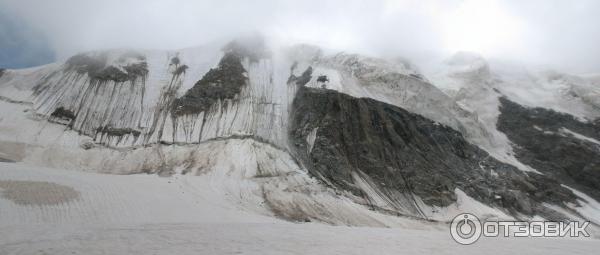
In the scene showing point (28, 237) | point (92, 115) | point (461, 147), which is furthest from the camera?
point (461, 147)

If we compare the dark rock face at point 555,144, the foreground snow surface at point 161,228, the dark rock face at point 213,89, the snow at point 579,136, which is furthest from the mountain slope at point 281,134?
the snow at point 579,136

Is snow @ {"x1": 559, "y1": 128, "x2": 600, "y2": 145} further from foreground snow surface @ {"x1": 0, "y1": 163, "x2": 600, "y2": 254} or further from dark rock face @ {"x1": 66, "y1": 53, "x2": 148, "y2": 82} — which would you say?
dark rock face @ {"x1": 66, "y1": 53, "x2": 148, "y2": 82}

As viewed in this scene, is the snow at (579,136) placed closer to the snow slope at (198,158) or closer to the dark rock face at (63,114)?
the snow slope at (198,158)

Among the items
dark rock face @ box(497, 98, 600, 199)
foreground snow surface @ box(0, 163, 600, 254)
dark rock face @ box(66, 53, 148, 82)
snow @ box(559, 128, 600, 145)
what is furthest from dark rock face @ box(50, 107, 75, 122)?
snow @ box(559, 128, 600, 145)

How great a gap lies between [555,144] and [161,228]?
7458cm

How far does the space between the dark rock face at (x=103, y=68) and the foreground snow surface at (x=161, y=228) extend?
25460 mm

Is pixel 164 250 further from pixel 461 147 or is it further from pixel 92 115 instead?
pixel 461 147

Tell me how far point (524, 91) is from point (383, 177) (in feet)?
198

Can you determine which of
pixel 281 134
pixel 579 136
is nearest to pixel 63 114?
pixel 281 134

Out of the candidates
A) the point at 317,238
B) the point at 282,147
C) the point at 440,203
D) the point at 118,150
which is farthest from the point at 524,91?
the point at 317,238

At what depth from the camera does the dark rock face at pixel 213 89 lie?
183ft

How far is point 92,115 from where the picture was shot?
5506cm

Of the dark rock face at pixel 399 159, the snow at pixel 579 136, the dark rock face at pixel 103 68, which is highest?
the dark rock face at pixel 103 68

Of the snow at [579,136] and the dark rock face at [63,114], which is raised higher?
the snow at [579,136]
